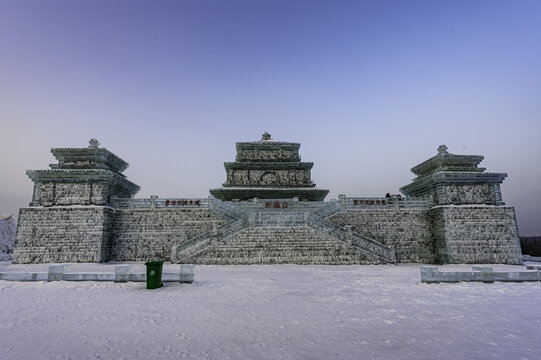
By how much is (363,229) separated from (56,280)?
17.8 meters

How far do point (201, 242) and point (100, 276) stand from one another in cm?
776

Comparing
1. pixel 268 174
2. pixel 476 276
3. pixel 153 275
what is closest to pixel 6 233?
pixel 268 174

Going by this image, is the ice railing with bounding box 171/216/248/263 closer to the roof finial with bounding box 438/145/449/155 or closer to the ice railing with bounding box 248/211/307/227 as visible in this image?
the ice railing with bounding box 248/211/307/227

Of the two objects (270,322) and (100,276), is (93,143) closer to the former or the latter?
(100,276)

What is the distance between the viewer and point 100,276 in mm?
10016

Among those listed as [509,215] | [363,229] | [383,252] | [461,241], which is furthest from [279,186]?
[509,215]

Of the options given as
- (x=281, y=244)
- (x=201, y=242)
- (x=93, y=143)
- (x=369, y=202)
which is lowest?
(x=281, y=244)

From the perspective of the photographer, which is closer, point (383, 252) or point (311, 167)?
point (383, 252)

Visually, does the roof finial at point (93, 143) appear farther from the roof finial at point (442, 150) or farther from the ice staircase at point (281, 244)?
the roof finial at point (442, 150)

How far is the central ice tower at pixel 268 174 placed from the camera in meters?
27.1

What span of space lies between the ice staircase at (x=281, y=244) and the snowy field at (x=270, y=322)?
24.3 feet

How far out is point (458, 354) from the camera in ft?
13.1

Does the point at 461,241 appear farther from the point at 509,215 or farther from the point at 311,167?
the point at 311,167

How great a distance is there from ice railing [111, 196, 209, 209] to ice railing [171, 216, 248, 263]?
3.83 meters
